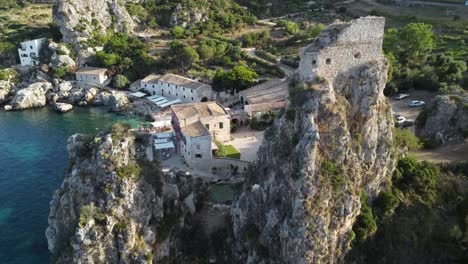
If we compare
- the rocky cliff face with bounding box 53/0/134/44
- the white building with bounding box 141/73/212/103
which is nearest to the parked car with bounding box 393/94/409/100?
the white building with bounding box 141/73/212/103

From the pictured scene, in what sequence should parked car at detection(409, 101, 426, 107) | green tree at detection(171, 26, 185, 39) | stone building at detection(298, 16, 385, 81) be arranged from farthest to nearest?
green tree at detection(171, 26, 185, 39) < parked car at detection(409, 101, 426, 107) < stone building at detection(298, 16, 385, 81)

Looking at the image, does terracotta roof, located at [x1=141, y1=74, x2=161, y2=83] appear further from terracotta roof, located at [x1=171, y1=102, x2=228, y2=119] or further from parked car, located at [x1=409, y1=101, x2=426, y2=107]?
parked car, located at [x1=409, y1=101, x2=426, y2=107]

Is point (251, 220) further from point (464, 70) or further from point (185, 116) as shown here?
point (464, 70)

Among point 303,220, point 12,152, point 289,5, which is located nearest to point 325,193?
point 303,220

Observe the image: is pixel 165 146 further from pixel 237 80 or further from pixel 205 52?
pixel 205 52

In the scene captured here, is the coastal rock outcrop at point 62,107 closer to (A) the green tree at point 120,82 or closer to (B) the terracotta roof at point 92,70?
(B) the terracotta roof at point 92,70

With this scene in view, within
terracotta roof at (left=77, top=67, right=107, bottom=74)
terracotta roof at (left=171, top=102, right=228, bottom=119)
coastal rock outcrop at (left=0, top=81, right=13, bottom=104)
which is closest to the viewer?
terracotta roof at (left=171, top=102, right=228, bottom=119)
